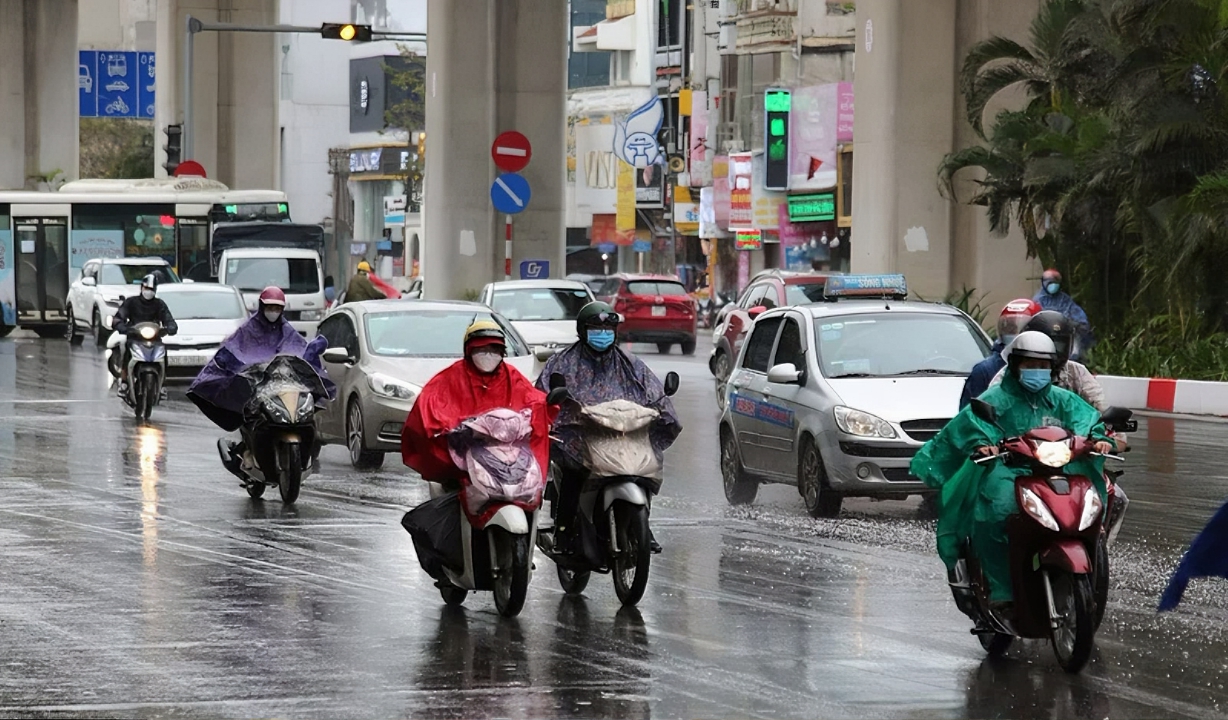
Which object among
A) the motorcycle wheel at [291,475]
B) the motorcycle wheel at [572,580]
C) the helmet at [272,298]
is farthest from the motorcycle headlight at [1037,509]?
the helmet at [272,298]

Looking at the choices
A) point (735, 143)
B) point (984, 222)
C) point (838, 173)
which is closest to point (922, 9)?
point (984, 222)

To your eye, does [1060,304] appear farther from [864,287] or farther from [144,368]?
[144,368]

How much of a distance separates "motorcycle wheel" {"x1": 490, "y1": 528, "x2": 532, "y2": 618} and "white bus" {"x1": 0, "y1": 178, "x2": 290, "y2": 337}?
128 feet

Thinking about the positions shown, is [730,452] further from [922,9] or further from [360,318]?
[922,9]

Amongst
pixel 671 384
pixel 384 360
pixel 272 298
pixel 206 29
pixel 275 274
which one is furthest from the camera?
pixel 206 29

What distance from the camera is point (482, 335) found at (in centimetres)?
1034

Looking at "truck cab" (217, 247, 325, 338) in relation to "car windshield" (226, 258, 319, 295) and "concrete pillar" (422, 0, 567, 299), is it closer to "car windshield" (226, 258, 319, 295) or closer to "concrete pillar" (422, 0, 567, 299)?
"car windshield" (226, 258, 319, 295)

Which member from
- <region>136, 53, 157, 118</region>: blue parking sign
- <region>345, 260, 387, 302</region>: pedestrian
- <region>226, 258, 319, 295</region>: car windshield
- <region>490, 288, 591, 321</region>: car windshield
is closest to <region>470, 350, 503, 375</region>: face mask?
<region>490, 288, 591, 321</region>: car windshield

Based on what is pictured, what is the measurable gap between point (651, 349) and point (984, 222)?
18.5m

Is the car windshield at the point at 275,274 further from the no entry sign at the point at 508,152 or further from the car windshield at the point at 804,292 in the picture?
the car windshield at the point at 804,292

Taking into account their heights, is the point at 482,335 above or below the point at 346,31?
below

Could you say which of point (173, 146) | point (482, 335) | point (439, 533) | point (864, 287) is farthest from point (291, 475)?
point (173, 146)

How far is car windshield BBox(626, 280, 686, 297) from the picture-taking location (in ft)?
151

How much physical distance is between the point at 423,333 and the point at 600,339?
922cm
